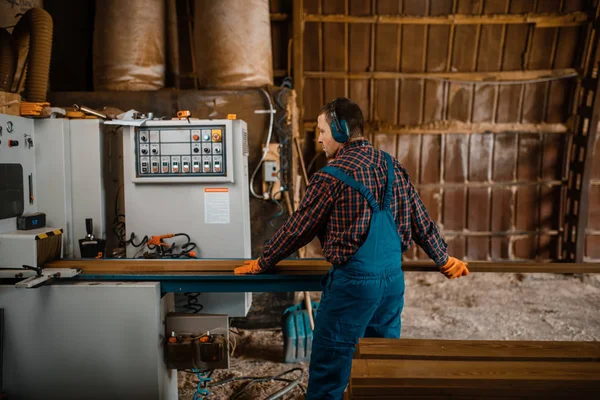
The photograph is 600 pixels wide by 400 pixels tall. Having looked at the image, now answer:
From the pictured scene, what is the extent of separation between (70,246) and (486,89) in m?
4.88

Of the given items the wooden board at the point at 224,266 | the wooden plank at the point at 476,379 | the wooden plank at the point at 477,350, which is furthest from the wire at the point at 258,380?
the wooden plank at the point at 476,379

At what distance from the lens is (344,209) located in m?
2.42

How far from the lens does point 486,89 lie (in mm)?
6051

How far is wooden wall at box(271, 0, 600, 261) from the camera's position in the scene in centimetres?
573

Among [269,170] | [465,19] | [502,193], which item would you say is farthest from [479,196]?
[269,170]

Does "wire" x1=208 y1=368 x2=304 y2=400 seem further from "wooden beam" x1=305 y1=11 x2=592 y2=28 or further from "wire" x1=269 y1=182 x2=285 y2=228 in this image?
"wooden beam" x1=305 y1=11 x2=592 y2=28

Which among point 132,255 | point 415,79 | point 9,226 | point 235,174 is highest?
point 415,79

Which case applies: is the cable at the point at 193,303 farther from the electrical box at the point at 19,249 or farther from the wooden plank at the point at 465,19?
the wooden plank at the point at 465,19

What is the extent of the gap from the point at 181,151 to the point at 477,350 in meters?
2.15

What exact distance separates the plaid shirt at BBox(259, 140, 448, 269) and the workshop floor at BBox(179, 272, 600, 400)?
159 cm


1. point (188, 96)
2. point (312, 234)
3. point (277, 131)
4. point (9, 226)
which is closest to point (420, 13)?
point (277, 131)

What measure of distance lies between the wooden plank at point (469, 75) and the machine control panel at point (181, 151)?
2.85 meters

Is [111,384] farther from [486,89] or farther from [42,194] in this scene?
[486,89]

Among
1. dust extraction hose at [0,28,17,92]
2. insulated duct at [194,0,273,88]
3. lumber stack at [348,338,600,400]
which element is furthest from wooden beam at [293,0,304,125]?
lumber stack at [348,338,600,400]
